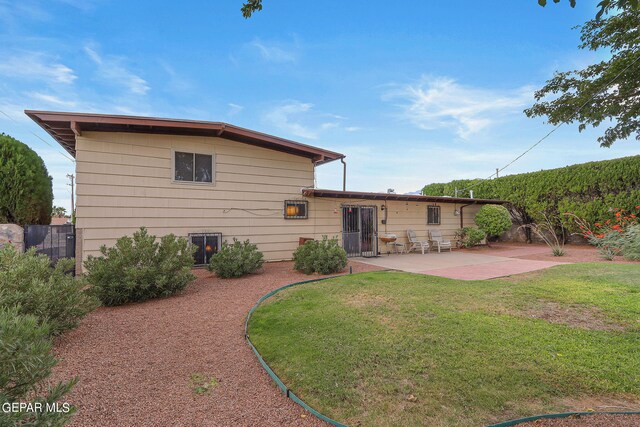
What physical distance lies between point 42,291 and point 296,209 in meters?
7.05

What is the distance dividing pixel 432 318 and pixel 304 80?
1008cm

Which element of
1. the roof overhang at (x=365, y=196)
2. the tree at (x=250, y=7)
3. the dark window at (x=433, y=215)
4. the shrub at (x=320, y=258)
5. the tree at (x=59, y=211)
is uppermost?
the tree at (x=250, y=7)

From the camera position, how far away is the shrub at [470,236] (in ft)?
43.6

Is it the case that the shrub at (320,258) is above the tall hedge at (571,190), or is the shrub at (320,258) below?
below

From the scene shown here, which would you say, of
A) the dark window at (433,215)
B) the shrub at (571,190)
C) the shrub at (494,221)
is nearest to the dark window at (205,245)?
the dark window at (433,215)

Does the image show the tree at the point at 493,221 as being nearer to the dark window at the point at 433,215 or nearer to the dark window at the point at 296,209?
the dark window at the point at 433,215

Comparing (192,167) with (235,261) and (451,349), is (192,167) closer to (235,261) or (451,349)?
(235,261)

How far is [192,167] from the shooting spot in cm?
837

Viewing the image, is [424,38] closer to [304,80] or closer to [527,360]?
[304,80]

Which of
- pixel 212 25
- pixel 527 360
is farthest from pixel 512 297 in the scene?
pixel 212 25

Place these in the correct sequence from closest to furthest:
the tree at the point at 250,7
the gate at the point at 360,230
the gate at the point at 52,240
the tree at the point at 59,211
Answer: the tree at the point at 250,7
the gate at the point at 52,240
the gate at the point at 360,230
the tree at the point at 59,211

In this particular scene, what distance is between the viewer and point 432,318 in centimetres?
398

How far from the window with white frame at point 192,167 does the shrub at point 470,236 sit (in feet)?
36.9

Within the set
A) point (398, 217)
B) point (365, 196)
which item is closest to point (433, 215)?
point (398, 217)
